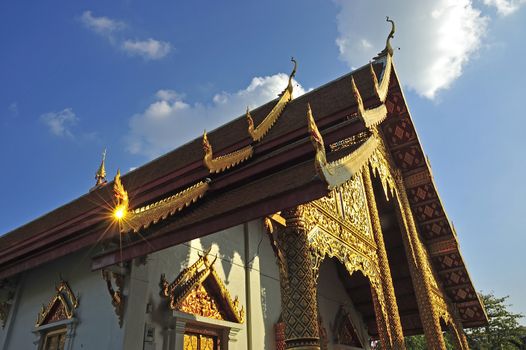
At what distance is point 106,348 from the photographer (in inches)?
174

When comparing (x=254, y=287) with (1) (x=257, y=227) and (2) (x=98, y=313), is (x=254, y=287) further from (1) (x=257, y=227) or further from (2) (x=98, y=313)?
(2) (x=98, y=313)

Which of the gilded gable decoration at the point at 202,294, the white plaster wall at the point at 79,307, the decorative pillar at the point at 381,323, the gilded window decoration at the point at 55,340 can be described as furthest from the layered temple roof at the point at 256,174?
the decorative pillar at the point at 381,323

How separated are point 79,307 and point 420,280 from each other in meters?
5.81

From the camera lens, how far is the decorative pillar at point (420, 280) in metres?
7.02

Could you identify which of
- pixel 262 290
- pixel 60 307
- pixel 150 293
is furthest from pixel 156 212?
pixel 262 290

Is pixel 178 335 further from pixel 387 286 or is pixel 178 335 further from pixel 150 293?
pixel 387 286

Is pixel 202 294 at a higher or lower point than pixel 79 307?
higher

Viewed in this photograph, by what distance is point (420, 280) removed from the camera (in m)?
7.50

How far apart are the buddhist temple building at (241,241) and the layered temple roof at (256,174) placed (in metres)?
0.02

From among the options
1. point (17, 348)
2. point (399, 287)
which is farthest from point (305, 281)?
point (399, 287)

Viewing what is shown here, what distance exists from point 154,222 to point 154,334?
5.42ft

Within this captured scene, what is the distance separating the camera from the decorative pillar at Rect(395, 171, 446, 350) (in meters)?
7.02

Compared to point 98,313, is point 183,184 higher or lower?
higher

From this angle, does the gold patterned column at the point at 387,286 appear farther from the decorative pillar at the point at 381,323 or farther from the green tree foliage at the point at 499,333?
the green tree foliage at the point at 499,333
